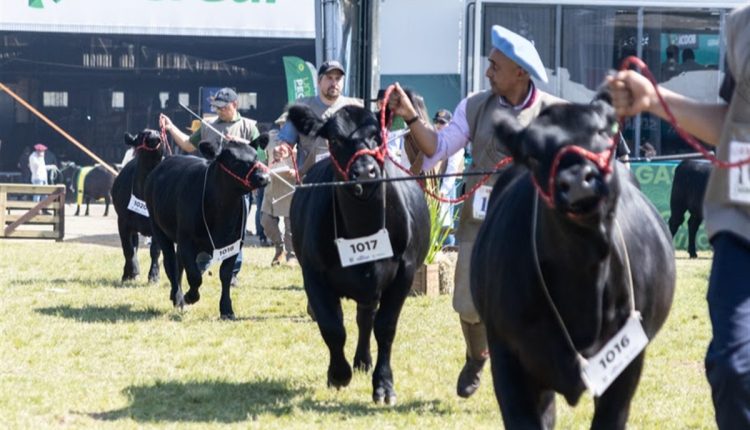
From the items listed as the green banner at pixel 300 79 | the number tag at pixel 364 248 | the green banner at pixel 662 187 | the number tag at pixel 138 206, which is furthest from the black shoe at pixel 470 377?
the green banner at pixel 662 187

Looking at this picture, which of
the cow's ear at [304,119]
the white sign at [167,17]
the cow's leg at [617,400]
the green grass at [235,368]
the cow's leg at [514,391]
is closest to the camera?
the cow's leg at [514,391]

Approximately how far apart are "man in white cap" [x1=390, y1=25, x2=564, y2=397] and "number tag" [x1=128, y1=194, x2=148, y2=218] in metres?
7.59

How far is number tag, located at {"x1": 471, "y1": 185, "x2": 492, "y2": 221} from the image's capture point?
7035mm

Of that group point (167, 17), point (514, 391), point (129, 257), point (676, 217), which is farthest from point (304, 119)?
point (167, 17)

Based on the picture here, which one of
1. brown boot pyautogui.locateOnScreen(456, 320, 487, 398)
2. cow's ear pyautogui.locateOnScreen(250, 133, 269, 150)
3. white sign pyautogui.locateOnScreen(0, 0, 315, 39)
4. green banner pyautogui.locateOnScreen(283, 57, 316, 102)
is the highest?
white sign pyautogui.locateOnScreen(0, 0, 315, 39)

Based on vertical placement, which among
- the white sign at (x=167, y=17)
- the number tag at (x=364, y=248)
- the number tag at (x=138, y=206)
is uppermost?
the white sign at (x=167, y=17)

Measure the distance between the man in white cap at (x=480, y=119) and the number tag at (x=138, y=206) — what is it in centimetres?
759

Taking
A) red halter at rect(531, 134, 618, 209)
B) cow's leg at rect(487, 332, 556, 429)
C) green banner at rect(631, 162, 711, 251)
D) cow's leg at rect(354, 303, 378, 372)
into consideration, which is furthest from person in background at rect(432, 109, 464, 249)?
green banner at rect(631, 162, 711, 251)

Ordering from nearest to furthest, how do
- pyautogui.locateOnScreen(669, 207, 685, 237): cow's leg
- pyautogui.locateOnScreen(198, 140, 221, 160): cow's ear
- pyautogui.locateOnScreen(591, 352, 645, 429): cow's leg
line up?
pyautogui.locateOnScreen(591, 352, 645, 429): cow's leg
pyautogui.locateOnScreen(198, 140, 221, 160): cow's ear
pyautogui.locateOnScreen(669, 207, 685, 237): cow's leg

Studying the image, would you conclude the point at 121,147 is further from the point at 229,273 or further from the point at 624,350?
the point at 624,350

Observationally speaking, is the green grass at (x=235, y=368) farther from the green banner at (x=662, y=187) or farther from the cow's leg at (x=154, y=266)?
the green banner at (x=662, y=187)

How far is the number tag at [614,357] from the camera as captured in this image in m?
4.64

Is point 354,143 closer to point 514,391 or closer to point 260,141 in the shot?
point 514,391

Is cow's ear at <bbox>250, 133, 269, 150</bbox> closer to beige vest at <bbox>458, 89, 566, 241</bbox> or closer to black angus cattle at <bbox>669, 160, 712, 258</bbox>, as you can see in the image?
beige vest at <bbox>458, 89, 566, 241</bbox>
